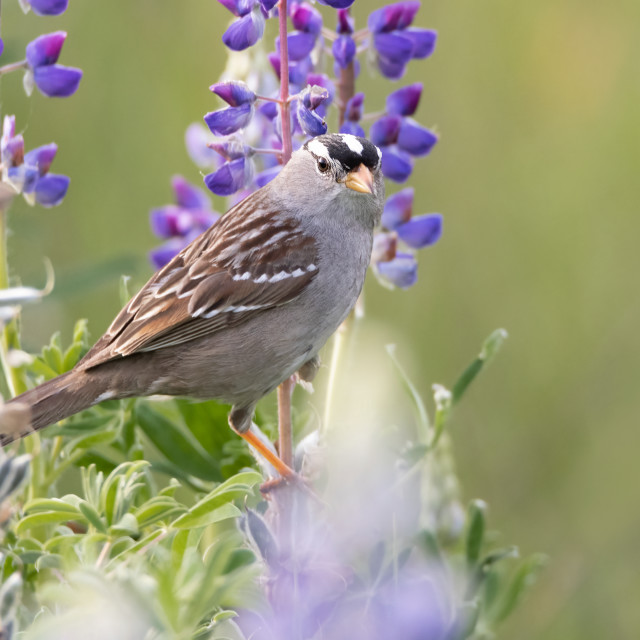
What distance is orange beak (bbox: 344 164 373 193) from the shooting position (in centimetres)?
264

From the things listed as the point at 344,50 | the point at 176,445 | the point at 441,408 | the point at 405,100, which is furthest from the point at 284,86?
the point at 176,445

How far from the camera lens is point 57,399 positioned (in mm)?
2271

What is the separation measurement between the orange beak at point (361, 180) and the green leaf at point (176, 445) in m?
0.75

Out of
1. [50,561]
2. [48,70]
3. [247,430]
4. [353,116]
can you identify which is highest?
[353,116]

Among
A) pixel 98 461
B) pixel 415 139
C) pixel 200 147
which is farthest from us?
pixel 200 147

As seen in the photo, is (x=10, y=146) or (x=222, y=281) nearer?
(x=10, y=146)

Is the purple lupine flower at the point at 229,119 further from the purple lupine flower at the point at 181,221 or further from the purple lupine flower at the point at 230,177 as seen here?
the purple lupine flower at the point at 181,221

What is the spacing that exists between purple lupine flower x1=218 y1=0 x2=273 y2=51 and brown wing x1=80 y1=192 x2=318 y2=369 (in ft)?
1.70

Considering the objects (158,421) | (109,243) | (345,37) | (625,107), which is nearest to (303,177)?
(345,37)

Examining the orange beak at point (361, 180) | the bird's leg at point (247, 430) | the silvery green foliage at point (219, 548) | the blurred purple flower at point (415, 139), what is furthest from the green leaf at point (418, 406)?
the blurred purple flower at point (415, 139)

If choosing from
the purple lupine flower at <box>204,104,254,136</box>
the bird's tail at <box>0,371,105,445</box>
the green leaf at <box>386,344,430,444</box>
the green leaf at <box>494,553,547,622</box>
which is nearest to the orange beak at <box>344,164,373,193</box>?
the purple lupine flower at <box>204,104,254,136</box>

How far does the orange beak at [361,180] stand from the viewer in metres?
2.64

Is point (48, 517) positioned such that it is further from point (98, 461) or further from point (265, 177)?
point (265, 177)

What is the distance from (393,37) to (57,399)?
1226 mm
